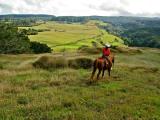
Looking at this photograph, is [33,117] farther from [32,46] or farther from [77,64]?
[32,46]

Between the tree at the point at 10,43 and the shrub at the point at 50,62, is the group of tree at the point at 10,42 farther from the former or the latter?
the shrub at the point at 50,62

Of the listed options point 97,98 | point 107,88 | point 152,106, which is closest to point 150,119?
point 152,106

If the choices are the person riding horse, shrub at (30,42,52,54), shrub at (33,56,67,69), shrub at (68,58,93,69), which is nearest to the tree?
shrub at (30,42,52,54)

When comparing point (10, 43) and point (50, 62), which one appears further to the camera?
point (10, 43)

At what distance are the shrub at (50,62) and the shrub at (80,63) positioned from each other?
2.58ft

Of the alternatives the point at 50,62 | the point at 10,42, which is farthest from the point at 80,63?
the point at 10,42

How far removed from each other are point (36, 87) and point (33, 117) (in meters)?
7.05

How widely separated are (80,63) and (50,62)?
121 inches

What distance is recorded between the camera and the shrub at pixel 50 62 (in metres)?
30.6

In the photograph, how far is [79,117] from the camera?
1237 cm

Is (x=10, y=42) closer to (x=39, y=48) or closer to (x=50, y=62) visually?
(x=39, y=48)

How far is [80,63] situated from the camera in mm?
32094

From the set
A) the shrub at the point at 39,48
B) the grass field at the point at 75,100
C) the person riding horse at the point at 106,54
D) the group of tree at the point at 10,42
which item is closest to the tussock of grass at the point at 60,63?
the person riding horse at the point at 106,54

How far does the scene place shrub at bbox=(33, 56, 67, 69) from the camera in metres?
30.6
